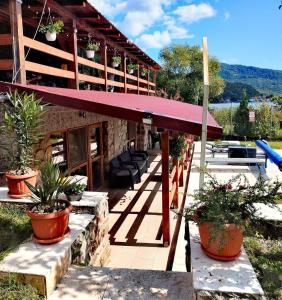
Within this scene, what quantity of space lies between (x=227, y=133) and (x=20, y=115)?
28.0m

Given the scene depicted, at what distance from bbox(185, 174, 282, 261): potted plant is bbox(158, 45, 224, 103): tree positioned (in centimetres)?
4134

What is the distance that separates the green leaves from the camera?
5621 mm

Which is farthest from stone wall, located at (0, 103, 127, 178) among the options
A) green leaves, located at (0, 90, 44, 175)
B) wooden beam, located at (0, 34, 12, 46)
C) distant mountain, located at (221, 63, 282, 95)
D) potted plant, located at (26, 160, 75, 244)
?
distant mountain, located at (221, 63, 282, 95)

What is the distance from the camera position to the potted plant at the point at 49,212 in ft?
14.5

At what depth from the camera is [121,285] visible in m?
4.18

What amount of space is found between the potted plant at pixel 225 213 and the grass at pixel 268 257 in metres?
0.57

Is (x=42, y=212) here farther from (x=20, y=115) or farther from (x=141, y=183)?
(x=141, y=183)

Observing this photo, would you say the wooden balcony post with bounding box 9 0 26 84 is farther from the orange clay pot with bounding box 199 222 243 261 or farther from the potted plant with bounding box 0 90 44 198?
the orange clay pot with bounding box 199 222 243 261

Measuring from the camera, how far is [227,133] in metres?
31.5

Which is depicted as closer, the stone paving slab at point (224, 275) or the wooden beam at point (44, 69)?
the stone paving slab at point (224, 275)

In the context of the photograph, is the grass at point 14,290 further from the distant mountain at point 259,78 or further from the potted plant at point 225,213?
the distant mountain at point 259,78

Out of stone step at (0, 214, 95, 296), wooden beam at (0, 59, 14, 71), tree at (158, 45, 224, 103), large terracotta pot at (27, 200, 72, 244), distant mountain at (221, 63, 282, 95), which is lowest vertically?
stone step at (0, 214, 95, 296)

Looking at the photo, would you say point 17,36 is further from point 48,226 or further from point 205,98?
point 205,98

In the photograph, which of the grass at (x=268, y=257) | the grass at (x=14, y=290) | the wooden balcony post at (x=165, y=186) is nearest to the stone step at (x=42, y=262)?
the grass at (x=14, y=290)
